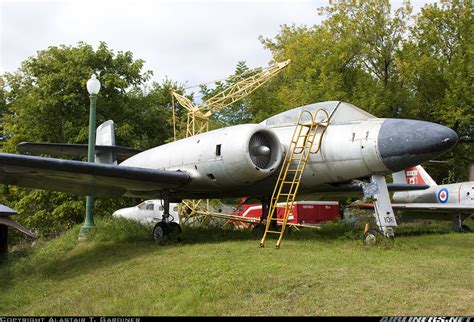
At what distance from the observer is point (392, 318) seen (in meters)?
4.76

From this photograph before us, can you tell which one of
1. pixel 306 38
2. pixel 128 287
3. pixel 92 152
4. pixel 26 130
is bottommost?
pixel 128 287

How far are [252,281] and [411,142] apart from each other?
410 cm

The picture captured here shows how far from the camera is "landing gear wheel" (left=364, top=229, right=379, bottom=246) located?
8.71 meters

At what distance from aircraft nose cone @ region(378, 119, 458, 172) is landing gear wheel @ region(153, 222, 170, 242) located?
4.93 metres

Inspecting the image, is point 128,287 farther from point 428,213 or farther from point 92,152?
point 428,213

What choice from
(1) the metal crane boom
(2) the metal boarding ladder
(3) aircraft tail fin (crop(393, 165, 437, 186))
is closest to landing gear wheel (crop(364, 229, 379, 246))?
(2) the metal boarding ladder

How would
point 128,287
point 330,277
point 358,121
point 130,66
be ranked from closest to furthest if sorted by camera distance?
point 330,277 → point 128,287 → point 358,121 → point 130,66

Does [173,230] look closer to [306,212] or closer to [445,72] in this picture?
[306,212]

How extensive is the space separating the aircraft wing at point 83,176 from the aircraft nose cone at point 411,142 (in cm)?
424

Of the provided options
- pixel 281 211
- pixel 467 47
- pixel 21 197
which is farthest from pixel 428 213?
pixel 21 197

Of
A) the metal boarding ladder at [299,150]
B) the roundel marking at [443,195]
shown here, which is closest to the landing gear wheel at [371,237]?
the metal boarding ladder at [299,150]

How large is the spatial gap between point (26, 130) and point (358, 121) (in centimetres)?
2273

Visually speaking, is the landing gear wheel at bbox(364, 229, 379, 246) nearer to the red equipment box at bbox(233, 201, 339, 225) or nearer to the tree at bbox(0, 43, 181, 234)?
the red equipment box at bbox(233, 201, 339, 225)

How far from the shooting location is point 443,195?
19.2 meters
